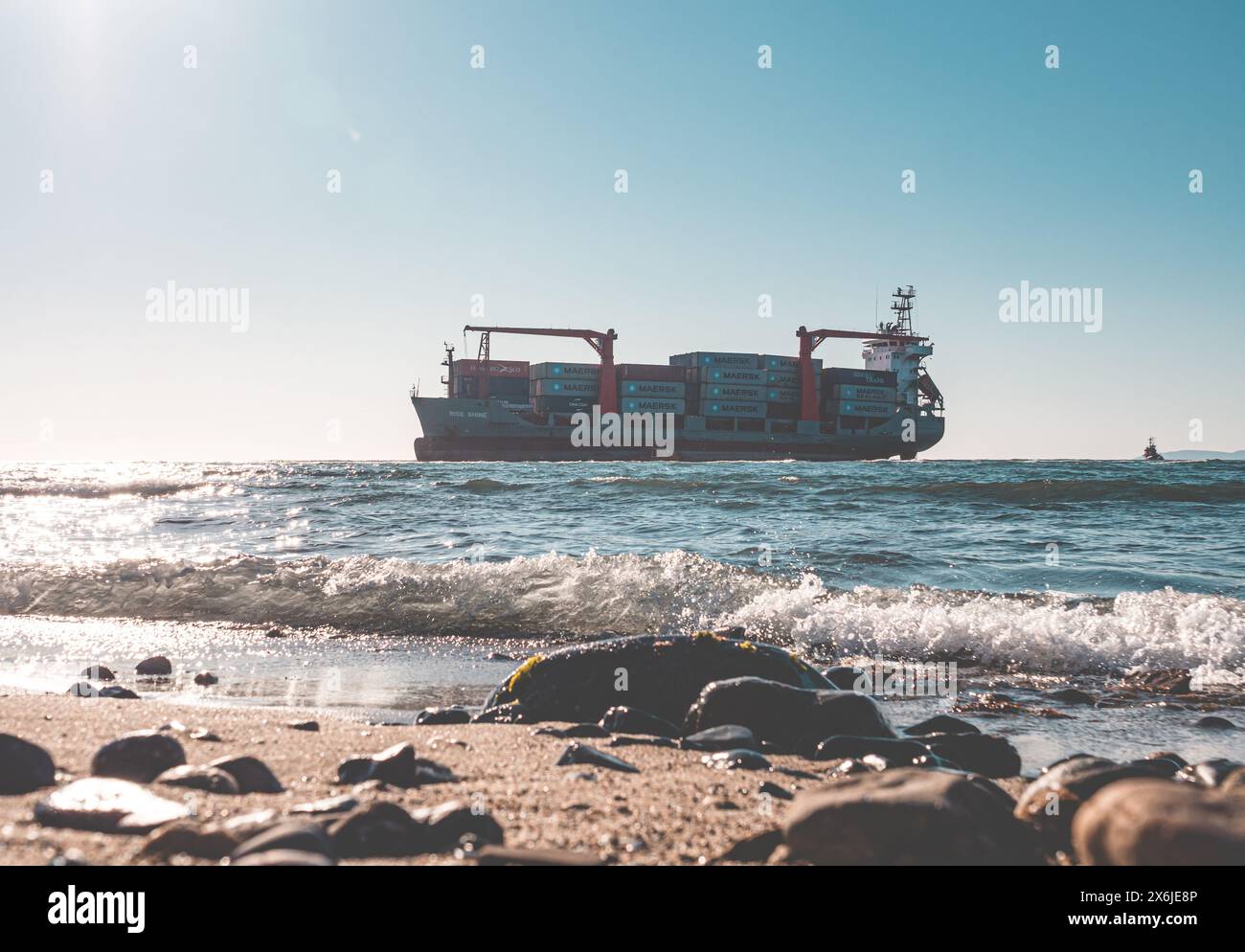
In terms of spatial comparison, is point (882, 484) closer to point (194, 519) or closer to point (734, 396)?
point (194, 519)

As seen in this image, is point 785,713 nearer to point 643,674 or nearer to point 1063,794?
point 643,674

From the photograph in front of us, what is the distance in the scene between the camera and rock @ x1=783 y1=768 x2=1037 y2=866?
226 cm

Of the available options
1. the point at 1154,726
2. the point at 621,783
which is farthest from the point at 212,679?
the point at 1154,726

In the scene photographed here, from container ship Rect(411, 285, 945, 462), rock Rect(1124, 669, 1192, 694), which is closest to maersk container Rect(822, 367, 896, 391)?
container ship Rect(411, 285, 945, 462)

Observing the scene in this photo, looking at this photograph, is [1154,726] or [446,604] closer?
[1154,726]

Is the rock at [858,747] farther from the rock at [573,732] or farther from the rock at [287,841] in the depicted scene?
the rock at [287,841]

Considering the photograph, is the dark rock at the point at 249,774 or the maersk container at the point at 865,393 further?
the maersk container at the point at 865,393

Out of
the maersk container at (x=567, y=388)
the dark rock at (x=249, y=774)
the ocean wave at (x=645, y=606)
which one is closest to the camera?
the dark rock at (x=249, y=774)

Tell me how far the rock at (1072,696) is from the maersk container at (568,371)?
2572 inches

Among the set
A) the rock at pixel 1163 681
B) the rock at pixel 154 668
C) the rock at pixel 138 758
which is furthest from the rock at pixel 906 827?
the rock at pixel 154 668

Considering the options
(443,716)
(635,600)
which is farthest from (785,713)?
(635,600)

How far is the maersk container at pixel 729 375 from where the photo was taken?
232 feet
